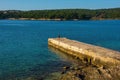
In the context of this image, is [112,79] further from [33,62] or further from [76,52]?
[76,52]

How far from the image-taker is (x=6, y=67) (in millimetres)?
26016

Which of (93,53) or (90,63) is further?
(93,53)

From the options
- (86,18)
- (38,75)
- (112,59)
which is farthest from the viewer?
(86,18)

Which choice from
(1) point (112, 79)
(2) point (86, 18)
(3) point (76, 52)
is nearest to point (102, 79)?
(1) point (112, 79)

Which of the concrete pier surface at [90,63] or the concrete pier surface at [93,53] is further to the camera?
the concrete pier surface at [93,53]

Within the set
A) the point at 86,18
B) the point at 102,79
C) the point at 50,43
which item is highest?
the point at 102,79

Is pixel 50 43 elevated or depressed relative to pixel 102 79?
depressed

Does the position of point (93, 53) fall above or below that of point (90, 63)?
above

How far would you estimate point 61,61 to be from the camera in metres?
29.7

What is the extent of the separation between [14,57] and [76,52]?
716 cm

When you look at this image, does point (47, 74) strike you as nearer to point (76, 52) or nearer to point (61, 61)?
point (61, 61)

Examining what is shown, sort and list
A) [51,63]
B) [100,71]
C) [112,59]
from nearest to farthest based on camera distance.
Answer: [100,71], [112,59], [51,63]

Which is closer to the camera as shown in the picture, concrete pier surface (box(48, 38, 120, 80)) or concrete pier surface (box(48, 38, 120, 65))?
concrete pier surface (box(48, 38, 120, 80))

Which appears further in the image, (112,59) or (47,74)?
(112,59)
